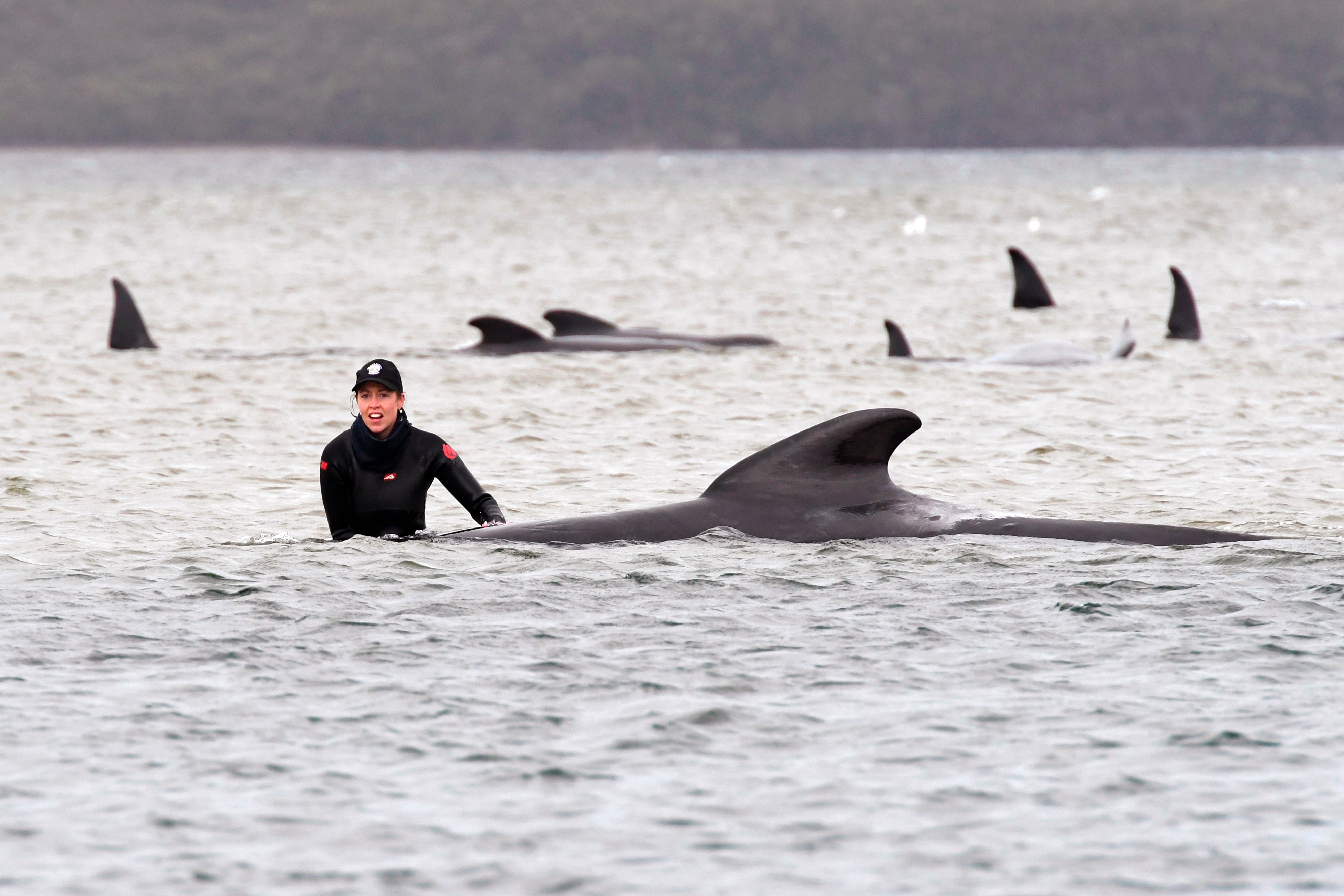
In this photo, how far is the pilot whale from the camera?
25625 millimetres

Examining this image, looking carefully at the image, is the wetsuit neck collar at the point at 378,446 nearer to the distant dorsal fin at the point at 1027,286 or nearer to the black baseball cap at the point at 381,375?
the black baseball cap at the point at 381,375

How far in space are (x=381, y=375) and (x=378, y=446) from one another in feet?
1.78

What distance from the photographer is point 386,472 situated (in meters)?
13.2

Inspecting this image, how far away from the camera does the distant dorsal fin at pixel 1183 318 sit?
28.9 meters

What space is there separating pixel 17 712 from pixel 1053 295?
3224 centimetres

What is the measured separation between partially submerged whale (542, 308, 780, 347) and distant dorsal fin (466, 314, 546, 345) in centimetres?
39

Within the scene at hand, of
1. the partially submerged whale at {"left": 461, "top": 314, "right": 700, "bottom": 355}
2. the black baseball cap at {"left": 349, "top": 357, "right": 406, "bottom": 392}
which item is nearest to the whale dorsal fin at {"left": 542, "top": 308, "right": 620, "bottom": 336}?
the partially submerged whale at {"left": 461, "top": 314, "right": 700, "bottom": 355}

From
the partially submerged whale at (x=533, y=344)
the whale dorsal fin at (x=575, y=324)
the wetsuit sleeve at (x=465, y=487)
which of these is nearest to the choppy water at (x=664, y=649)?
the wetsuit sleeve at (x=465, y=487)

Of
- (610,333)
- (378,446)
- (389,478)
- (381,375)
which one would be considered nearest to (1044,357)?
(610,333)

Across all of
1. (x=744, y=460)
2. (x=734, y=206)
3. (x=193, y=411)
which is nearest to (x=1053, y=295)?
(x=193, y=411)

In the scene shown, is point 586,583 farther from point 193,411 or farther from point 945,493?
point 193,411

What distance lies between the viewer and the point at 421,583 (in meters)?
12.2

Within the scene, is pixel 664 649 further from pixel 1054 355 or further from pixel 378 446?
pixel 1054 355

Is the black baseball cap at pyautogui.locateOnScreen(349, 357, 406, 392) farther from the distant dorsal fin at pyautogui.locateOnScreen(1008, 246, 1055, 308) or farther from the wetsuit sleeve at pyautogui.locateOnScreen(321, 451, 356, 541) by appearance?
the distant dorsal fin at pyautogui.locateOnScreen(1008, 246, 1055, 308)
